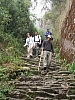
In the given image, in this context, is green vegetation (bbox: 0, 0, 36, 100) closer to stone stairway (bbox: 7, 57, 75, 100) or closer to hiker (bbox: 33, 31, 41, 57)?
stone stairway (bbox: 7, 57, 75, 100)

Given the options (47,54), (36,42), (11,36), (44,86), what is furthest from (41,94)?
(11,36)

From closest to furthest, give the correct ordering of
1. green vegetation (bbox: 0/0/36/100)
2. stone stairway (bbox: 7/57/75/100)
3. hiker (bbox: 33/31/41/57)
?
stone stairway (bbox: 7/57/75/100) → green vegetation (bbox: 0/0/36/100) → hiker (bbox: 33/31/41/57)

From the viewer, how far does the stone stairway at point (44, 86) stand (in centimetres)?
838

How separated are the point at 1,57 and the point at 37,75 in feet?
7.39

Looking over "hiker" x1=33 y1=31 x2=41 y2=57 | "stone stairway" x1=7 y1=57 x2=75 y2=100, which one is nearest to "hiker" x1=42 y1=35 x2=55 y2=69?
"stone stairway" x1=7 y1=57 x2=75 y2=100

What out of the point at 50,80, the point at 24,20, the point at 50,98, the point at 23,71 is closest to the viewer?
the point at 50,98

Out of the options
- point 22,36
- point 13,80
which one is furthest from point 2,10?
point 13,80

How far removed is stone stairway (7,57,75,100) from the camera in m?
8.38

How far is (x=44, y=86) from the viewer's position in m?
9.21

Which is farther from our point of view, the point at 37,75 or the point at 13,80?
the point at 37,75

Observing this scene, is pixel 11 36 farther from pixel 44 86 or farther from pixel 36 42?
pixel 44 86

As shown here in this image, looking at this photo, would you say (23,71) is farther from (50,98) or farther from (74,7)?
(74,7)

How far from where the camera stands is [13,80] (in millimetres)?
9883

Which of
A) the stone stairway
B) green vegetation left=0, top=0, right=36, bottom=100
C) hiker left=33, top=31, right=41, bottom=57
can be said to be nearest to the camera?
the stone stairway
